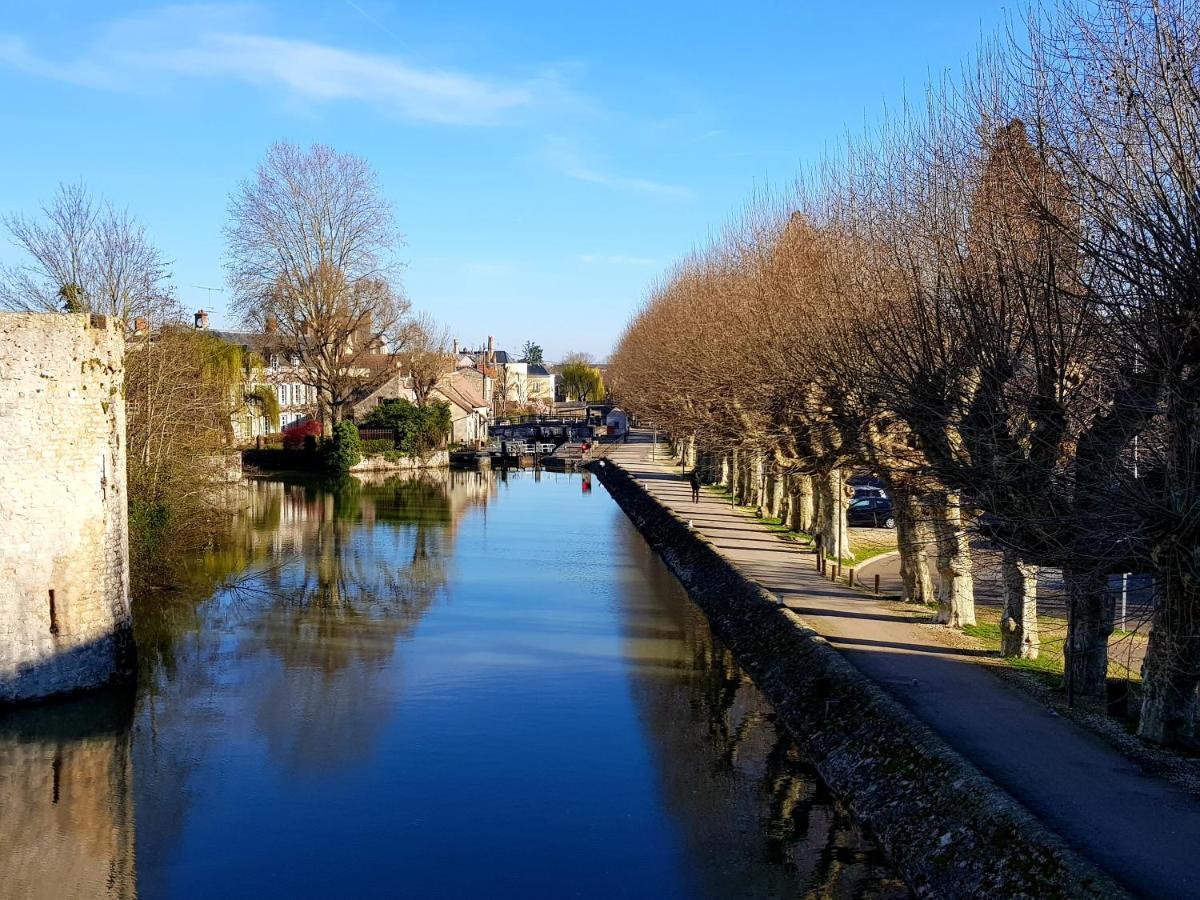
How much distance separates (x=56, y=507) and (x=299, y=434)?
150 feet

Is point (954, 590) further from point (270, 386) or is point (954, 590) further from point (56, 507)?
point (270, 386)

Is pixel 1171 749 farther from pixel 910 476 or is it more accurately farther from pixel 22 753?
pixel 22 753

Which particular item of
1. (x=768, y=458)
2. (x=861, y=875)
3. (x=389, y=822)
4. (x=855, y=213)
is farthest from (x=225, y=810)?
(x=768, y=458)

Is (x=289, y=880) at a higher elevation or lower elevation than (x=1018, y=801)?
lower

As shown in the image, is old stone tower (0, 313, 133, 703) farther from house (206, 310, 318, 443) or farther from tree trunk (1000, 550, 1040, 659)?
house (206, 310, 318, 443)

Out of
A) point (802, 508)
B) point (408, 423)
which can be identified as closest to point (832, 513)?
point (802, 508)

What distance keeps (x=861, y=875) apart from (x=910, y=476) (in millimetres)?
8632

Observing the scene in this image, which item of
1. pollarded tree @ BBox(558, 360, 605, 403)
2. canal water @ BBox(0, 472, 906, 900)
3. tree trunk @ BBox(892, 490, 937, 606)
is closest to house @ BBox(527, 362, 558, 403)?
pollarded tree @ BBox(558, 360, 605, 403)

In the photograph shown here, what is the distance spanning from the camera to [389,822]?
13.2 meters

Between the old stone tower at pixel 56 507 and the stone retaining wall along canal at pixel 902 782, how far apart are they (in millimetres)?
10882

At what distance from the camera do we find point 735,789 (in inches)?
569

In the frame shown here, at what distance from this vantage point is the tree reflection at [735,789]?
11898 millimetres

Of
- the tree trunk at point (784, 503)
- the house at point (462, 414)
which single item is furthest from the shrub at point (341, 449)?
the tree trunk at point (784, 503)

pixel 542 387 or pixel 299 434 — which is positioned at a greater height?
pixel 542 387
